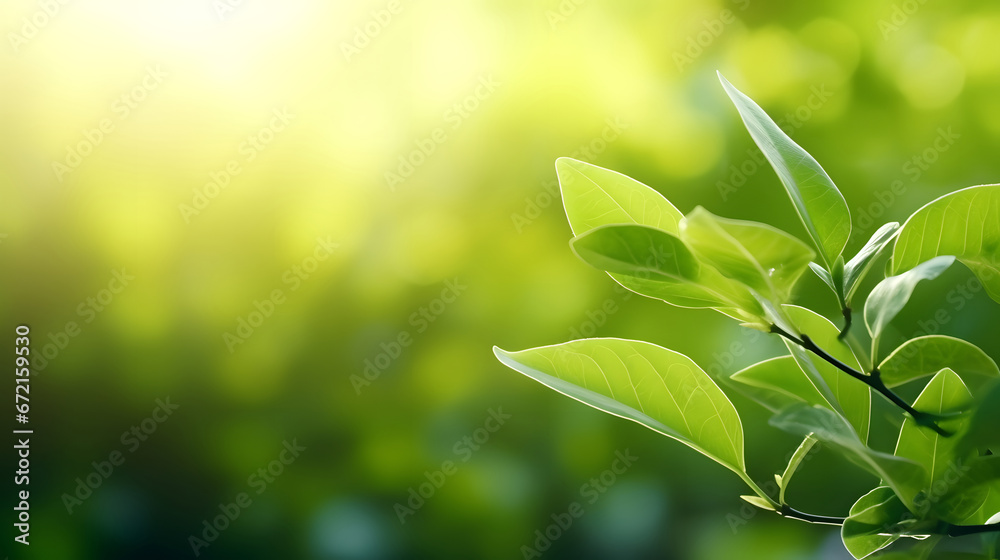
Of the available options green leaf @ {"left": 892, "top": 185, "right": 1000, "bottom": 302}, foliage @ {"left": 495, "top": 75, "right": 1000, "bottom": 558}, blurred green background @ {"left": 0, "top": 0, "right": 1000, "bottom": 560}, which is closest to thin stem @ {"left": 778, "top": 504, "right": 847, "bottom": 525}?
foliage @ {"left": 495, "top": 75, "right": 1000, "bottom": 558}

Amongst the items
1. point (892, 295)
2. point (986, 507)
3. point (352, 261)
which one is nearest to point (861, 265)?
point (892, 295)

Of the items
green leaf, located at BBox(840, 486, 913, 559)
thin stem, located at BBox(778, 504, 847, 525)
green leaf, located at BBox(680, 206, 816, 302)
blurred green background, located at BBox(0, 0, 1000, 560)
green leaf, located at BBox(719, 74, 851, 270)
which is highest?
green leaf, located at BBox(719, 74, 851, 270)

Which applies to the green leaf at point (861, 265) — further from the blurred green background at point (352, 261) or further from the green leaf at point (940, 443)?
the blurred green background at point (352, 261)

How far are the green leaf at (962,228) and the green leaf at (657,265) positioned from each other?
0.08 metres

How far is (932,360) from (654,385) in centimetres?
10

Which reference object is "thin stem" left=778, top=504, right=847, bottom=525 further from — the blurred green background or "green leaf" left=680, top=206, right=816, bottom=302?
the blurred green background

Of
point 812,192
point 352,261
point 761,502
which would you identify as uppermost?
point 812,192

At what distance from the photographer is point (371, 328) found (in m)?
1.08

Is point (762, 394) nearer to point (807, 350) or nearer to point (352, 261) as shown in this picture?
point (807, 350)

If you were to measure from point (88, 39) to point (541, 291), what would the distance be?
0.80 m

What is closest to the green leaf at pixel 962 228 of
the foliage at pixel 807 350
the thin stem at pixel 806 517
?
the foliage at pixel 807 350

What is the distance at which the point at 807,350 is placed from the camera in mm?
274

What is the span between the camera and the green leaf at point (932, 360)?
0.83ft

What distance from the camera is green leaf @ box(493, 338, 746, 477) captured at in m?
0.29
